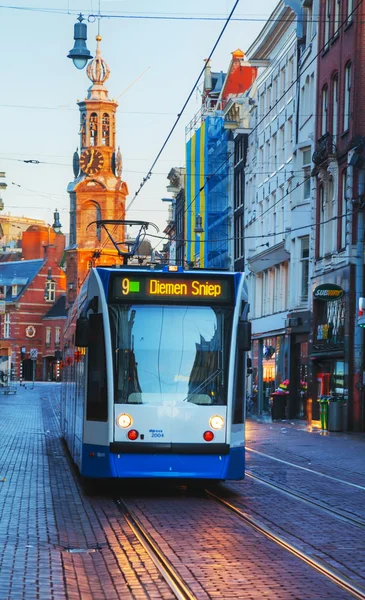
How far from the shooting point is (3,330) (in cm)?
13725

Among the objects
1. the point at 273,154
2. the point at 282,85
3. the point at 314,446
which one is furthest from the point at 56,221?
the point at 314,446

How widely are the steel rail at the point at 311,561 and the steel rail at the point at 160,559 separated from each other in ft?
3.73

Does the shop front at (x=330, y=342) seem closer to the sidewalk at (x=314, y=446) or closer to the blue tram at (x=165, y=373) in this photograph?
the sidewalk at (x=314, y=446)

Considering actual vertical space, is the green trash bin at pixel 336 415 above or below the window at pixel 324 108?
below

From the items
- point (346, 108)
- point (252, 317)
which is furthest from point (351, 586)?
point (252, 317)

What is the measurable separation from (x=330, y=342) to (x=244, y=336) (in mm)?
26141

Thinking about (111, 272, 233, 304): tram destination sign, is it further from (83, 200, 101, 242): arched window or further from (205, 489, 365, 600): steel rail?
(83, 200, 101, 242): arched window

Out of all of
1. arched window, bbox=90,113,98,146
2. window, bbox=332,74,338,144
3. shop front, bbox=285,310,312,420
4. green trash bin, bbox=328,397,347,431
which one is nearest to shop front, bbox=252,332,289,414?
shop front, bbox=285,310,312,420

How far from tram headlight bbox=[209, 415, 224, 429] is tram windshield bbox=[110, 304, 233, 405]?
194 mm

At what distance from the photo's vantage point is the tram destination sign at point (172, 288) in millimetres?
15703

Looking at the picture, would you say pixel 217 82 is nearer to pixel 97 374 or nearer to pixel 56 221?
pixel 56 221

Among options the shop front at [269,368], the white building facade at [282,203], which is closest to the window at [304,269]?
the white building facade at [282,203]

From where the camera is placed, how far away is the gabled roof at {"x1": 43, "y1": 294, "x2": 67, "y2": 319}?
5340 inches

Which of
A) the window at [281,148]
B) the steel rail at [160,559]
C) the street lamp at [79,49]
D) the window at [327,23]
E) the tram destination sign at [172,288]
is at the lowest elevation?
the steel rail at [160,559]
